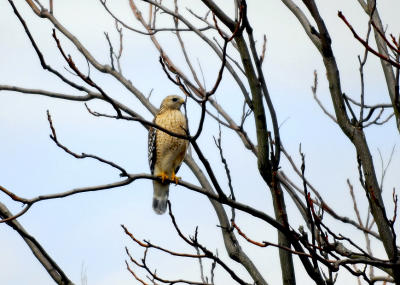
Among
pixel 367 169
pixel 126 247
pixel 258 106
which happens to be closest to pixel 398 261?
pixel 367 169

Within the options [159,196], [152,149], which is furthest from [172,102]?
[159,196]

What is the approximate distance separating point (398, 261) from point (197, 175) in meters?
2.75

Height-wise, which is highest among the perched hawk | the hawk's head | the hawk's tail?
the hawk's head

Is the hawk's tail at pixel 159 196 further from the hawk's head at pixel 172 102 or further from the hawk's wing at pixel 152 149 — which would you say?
the hawk's head at pixel 172 102

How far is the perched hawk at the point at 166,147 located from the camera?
6.68m

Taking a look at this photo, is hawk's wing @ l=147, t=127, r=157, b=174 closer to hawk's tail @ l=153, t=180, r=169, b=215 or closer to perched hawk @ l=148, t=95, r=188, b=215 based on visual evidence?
perched hawk @ l=148, t=95, r=188, b=215

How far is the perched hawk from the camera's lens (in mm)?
6684

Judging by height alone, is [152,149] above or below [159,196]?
above

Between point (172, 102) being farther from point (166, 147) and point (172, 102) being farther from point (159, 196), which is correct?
point (159, 196)

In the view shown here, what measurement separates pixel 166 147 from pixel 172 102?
69cm

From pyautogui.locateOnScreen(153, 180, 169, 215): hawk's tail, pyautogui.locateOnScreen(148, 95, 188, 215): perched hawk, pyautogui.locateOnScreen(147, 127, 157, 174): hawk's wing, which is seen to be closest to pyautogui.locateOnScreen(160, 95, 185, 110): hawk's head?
pyautogui.locateOnScreen(148, 95, 188, 215): perched hawk

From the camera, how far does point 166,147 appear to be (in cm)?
676

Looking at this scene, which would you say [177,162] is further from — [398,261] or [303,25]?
[398,261]

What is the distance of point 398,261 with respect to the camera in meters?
2.92
